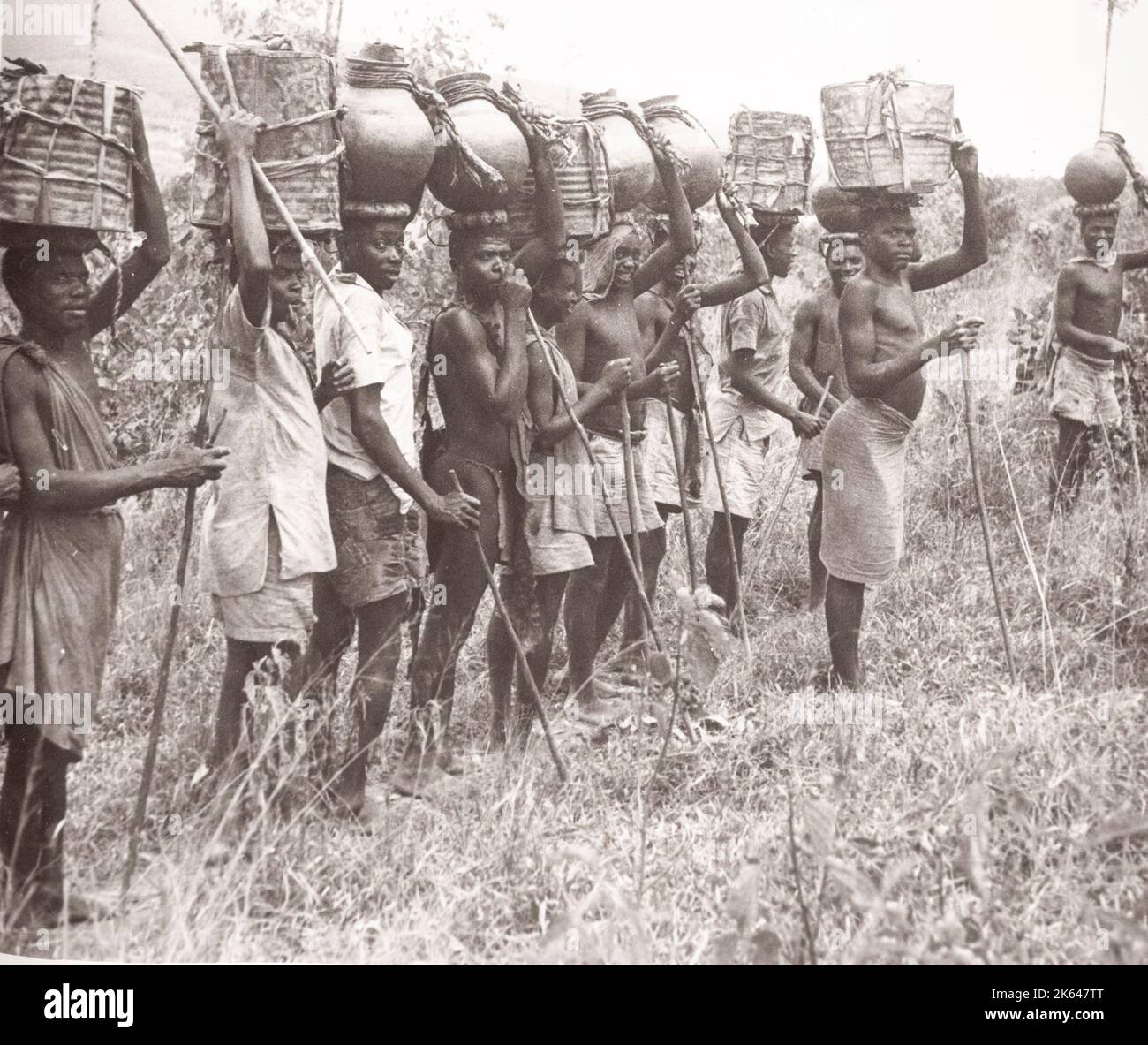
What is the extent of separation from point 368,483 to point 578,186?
1.42 m

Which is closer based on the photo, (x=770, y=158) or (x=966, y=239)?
(x=966, y=239)

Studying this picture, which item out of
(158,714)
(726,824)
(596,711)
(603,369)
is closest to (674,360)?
(603,369)

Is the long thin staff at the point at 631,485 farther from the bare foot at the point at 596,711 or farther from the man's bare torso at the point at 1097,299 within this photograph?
the man's bare torso at the point at 1097,299

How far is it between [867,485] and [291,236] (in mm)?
2562

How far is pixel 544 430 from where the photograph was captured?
5109 mm

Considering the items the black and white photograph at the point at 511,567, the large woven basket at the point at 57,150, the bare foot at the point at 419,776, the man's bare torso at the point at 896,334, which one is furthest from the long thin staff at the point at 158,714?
the man's bare torso at the point at 896,334

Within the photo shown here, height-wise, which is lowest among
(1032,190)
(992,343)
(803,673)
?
(803,673)

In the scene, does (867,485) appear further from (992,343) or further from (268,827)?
(992,343)

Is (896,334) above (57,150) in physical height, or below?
below

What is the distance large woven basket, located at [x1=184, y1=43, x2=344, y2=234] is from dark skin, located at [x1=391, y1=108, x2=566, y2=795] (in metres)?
0.82

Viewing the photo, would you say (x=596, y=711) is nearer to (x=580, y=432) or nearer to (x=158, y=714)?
(x=580, y=432)
